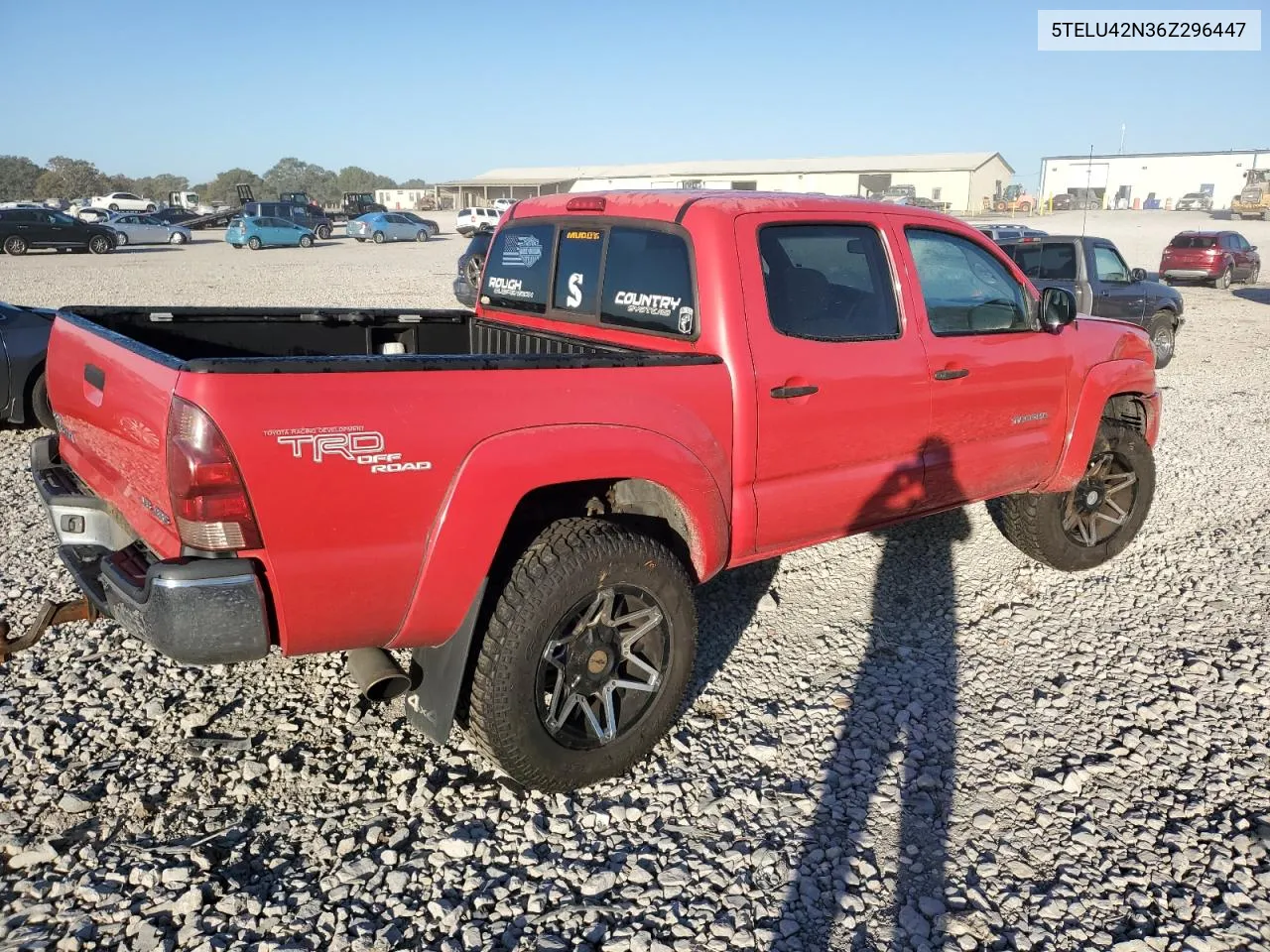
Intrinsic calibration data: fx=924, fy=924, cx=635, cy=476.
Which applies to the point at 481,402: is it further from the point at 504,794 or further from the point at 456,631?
the point at 504,794

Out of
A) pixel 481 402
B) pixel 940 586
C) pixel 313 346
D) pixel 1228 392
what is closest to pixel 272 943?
pixel 481 402

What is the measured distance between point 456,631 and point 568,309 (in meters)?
1.79

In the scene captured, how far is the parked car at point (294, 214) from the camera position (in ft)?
132

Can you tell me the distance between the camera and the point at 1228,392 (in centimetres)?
1112

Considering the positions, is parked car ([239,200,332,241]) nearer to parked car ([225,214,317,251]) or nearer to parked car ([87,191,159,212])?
parked car ([225,214,317,251])

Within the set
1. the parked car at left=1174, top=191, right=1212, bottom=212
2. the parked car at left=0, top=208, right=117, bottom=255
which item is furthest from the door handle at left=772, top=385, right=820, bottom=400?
the parked car at left=1174, top=191, right=1212, bottom=212

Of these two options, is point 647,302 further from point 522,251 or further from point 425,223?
point 425,223

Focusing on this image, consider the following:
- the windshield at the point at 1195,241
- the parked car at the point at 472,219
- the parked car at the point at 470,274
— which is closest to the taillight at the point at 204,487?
the parked car at the point at 470,274

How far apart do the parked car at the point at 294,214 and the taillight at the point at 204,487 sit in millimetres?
38923

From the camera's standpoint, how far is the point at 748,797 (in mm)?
3221

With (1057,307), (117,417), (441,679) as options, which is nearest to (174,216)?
(117,417)

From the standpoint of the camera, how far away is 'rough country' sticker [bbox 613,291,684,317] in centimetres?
362

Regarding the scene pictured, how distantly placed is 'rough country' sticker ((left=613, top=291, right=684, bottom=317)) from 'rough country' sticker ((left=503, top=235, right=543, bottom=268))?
68 centimetres

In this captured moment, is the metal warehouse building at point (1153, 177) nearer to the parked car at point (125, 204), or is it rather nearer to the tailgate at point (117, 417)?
the parked car at point (125, 204)
